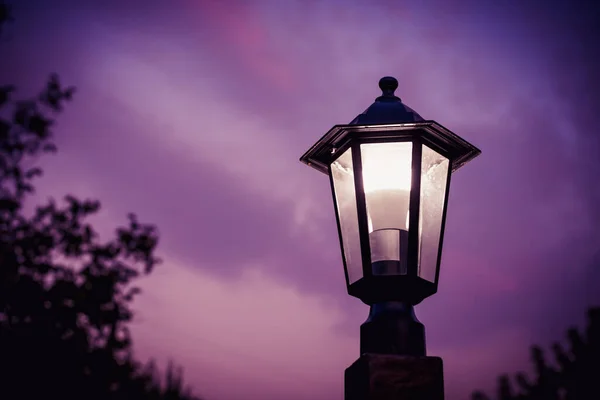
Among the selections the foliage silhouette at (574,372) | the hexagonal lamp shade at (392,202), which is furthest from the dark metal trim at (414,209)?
the foliage silhouette at (574,372)

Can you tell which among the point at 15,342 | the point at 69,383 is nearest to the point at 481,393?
the point at 69,383

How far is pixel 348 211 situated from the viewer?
10.3ft

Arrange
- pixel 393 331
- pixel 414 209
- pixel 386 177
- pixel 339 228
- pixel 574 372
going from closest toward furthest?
1. pixel 393 331
2. pixel 414 209
3. pixel 386 177
4. pixel 339 228
5. pixel 574 372

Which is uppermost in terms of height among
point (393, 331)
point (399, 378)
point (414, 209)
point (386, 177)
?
point (386, 177)

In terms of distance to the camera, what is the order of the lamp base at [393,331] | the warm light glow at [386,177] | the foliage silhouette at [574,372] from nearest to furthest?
the lamp base at [393,331] < the warm light glow at [386,177] < the foliage silhouette at [574,372]

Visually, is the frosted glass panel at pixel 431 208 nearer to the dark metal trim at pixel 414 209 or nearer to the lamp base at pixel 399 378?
the dark metal trim at pixel 414 209

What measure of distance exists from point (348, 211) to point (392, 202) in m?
0.26

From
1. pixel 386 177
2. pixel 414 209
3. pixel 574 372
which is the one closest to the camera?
pixel 414 209

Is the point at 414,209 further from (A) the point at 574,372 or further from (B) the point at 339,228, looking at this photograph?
(A) the point at 574,372

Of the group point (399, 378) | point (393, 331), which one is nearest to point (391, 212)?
point (393, 331)

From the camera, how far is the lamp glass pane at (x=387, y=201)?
2973 mm

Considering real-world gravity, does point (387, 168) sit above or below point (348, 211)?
above

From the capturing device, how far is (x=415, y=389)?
2582mm

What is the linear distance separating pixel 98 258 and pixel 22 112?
8.59 feet
